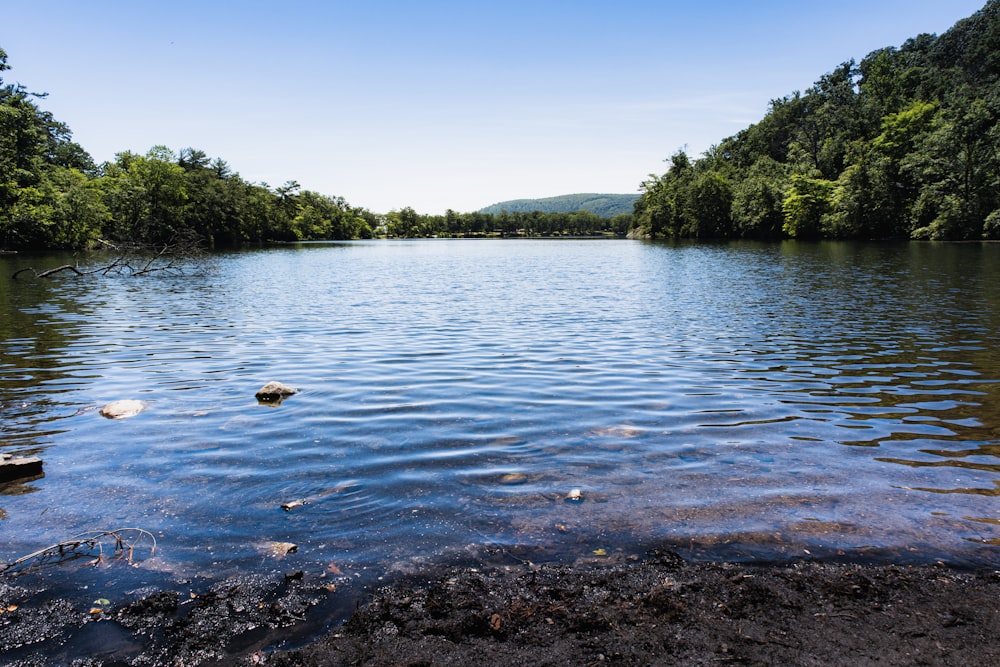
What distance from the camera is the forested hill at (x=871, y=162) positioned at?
230 feet

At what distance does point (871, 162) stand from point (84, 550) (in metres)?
105

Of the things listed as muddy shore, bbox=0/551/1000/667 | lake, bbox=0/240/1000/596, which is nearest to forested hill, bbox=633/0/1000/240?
lake, bbox=0/240/1000/596

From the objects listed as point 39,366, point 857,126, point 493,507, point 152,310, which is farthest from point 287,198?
point 493,507

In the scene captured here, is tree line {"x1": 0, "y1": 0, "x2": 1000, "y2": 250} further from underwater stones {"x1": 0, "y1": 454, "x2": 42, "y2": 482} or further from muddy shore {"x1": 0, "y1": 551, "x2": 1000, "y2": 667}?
muddy shore {"x1": 0, "y1": 551, "x2": 1000, "y2": 667}

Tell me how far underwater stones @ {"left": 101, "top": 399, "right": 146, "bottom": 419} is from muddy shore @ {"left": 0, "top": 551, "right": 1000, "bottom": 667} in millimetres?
5701

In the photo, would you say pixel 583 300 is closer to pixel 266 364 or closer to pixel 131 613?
pixel 266 364

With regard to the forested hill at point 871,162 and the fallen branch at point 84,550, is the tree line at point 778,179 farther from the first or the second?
the fallen branch at point 84,550

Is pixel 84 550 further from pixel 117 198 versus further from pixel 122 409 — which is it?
pixel 117 198

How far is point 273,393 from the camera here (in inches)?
424

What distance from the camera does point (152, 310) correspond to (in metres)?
24.1

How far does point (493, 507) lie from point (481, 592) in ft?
5.38

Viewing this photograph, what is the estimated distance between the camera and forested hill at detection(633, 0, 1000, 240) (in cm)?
7012

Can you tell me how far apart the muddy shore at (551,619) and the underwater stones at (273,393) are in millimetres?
5971

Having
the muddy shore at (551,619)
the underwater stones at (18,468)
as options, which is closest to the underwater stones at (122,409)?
the underwater stones at (18,468)
